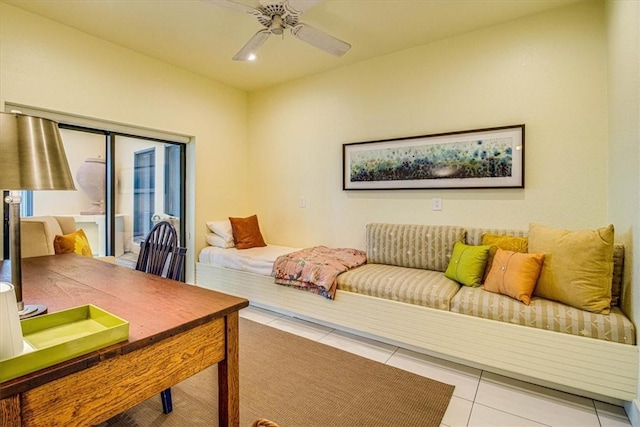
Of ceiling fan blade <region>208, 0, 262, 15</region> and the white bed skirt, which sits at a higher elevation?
ceiling fan blade <region>208, 0, 262, 15</region>

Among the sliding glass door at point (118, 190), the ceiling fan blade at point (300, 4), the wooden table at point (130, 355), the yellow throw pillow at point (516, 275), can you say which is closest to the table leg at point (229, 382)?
the wooden table at point (130, 355)

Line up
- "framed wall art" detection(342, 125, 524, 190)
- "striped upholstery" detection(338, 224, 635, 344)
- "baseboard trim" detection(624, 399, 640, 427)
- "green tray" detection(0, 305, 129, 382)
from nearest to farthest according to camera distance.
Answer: "green tray" detection(0, 305, 129, 382), "baseboard trim" detection(624, 399, 640, 427), "striped upholstery" detection(338, 224, 635, 344), "framed wall art" detection(342, 125, 524, 190)

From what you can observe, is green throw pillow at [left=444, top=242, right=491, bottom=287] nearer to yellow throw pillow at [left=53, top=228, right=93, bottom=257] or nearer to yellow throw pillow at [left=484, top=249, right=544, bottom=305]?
yellow throw pillow at [left=484, top=249, right=544, bottom=305]

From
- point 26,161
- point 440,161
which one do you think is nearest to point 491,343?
point 440,161

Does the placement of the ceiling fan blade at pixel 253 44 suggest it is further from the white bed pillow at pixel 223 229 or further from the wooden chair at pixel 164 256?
the white bed pillow at pixel 223 229

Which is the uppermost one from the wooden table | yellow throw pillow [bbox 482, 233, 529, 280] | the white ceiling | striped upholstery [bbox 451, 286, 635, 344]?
the white ceiling

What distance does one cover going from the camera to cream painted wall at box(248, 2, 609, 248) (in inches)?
99.0

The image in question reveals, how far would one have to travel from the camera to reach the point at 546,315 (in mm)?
1979

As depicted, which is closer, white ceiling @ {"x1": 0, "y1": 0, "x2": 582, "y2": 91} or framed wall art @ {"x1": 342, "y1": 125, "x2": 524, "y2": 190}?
white ceiling @ {"x1": 0, "y1": 0, "x2": 582, "y2": 91}

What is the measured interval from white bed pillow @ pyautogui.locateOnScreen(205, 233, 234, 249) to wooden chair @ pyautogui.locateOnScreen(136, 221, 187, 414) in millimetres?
1877

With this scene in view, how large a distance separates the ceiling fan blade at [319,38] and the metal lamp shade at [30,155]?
1854 mm

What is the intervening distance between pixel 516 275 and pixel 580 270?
0.34m

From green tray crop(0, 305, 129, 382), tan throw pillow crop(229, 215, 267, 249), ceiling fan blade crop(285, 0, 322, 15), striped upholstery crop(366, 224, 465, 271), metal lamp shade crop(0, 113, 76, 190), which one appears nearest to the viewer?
green tray crop(0, 305, 129, 382)

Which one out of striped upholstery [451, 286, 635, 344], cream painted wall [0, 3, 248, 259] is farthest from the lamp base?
cream painted wall [0, 3, 248, 259]
